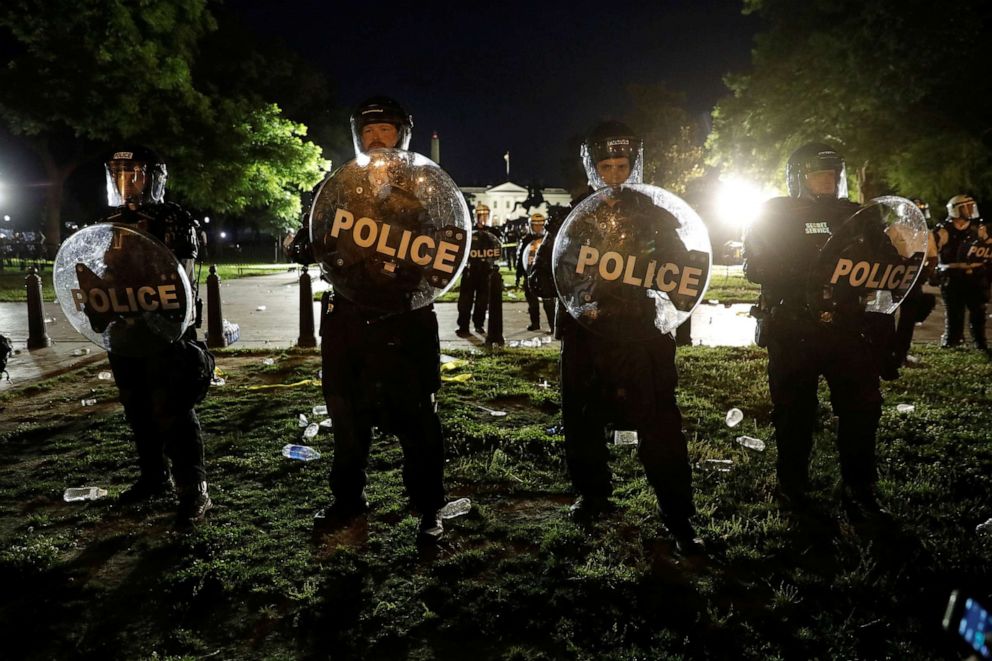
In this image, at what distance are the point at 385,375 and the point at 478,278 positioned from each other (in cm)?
675

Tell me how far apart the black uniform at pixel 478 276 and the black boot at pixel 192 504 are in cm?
614

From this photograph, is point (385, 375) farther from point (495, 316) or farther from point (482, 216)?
point (482, 216)

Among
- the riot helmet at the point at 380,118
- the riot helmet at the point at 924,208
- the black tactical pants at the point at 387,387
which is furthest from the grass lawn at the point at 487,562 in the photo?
the riot helmet at the point at 380,118

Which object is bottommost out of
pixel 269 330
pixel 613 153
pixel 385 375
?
pixel 269 330

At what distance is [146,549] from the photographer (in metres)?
3.39

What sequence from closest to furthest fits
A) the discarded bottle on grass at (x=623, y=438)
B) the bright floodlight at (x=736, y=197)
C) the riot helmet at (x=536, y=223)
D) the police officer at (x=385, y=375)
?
the police officer at (x=385, y=375), the discarded bottle on grass at (x=623, y=438), the riot helmet at (x=536, y=223), the bright floodlight at (x=736, y=197)

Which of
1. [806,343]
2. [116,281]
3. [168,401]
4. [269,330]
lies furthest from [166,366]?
[269,330]

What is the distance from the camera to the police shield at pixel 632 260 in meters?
2.96

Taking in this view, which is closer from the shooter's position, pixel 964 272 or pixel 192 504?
pixel 192 504

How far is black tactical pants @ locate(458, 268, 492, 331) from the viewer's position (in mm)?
9828

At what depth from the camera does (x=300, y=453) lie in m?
4.69

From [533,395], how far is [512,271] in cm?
1823

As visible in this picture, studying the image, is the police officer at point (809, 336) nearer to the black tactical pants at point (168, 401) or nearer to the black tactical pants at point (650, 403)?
the black tactical pants at point (650, 403)

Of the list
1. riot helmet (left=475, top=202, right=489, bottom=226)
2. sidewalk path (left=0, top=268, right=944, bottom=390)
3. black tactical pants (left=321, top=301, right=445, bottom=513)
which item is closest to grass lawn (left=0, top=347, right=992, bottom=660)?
black tactical pants (left=321, top=301, right=445, bottom=513)
